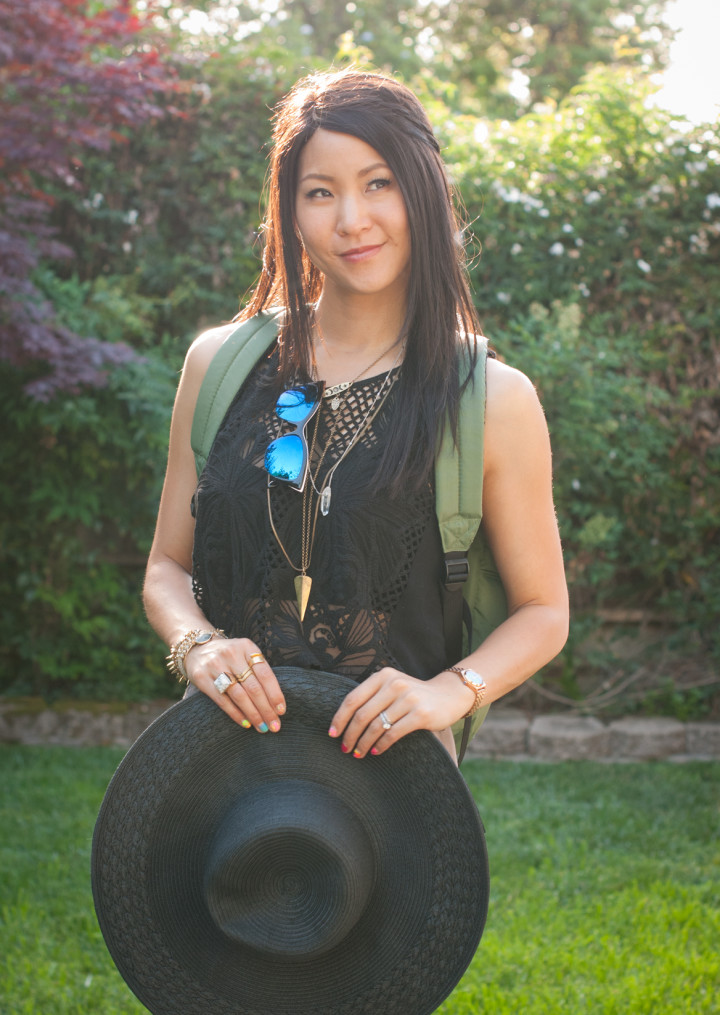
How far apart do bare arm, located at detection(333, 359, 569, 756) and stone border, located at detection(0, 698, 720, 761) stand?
3494mm

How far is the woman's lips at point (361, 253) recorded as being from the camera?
1662mm

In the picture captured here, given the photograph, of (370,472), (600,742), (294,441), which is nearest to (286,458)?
(294,441)

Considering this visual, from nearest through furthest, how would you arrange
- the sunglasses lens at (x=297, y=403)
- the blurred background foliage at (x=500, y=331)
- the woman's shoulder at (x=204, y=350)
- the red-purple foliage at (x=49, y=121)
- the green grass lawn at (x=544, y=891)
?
the sunglasses lens at (x=297, y=403)
the woman's shoulder at (x=204, y=350)
the green grass lawn at (x=544, y=891)
the red-purple foliage at (x=49, y=121)
the blurred background foliage at (x=500, y=331)

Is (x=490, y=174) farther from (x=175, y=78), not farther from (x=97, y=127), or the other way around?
(x=97, y=127)

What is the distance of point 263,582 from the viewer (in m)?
1.65

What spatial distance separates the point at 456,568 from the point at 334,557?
0.68 feet

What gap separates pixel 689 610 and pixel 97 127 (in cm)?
404

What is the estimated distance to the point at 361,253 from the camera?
1.67 metres

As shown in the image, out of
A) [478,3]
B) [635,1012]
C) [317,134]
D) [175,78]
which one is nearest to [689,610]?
[635,1012]

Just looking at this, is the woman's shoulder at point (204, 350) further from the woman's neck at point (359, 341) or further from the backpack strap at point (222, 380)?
the woman's neck at point (359, 341)

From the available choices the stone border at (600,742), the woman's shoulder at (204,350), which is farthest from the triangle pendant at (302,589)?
the stone border at (600,742)

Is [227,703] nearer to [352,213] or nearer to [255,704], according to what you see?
[255,704]

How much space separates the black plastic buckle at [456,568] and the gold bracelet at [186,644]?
1.32 feet

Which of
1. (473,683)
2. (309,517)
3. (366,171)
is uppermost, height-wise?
(366,171)
